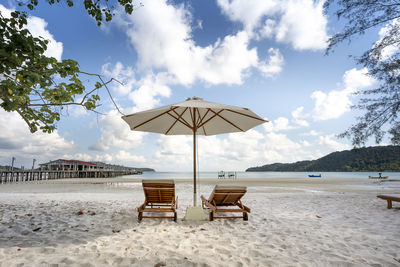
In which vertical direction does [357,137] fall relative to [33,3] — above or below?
below

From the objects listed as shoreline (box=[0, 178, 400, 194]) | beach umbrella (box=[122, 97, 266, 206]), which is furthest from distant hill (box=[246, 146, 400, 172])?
beach umbrella (box=[122, 97, 266, 206])

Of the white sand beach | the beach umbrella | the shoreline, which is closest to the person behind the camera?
the white sand beach

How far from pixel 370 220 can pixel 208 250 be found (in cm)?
430

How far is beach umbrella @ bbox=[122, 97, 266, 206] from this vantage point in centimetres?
509

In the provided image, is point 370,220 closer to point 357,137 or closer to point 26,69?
point 357,137

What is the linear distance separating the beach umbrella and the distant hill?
150 ft

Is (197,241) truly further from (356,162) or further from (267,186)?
(356,162)

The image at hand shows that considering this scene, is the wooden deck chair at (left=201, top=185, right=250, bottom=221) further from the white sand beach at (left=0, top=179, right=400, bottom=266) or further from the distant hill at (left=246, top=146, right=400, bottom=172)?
the distant hill at (left=246, top=146, right=400, bottom=172)

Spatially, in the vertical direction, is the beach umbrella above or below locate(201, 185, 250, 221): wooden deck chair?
above

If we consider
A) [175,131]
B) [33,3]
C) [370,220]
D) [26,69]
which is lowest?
[370,220]

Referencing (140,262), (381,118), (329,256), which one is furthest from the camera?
(381,118)

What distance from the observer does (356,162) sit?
78.6 metres

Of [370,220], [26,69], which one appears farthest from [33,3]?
[370,220]

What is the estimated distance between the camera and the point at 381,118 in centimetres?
930
